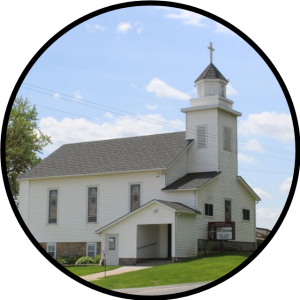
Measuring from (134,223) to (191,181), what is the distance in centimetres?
381

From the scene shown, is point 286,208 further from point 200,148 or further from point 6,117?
point 200,148

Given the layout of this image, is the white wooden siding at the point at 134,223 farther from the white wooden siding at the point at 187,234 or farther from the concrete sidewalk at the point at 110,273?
the concrete sidewalk at the point at 110,273

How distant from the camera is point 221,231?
29.3 meters

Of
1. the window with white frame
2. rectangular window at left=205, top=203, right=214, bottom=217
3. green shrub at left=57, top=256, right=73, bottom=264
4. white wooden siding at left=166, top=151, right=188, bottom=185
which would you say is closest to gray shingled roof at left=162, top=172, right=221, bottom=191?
white wooden siding at left=166, top=151, right=188, bottom=185

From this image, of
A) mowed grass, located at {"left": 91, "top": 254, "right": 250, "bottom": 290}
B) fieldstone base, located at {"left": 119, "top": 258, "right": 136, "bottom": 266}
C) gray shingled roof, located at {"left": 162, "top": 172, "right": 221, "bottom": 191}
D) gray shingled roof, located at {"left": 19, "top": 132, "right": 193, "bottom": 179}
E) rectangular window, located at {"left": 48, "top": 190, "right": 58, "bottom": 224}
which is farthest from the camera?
rectangular window, located at {"left": 48, "top": 190, "right": 58, "bottom": 224}

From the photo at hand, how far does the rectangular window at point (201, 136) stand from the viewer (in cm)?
3216

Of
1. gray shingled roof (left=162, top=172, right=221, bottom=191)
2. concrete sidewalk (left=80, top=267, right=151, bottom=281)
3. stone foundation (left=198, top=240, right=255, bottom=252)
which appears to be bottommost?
concrete sidewalk (left=80, top=267, right=151, bottom=281)

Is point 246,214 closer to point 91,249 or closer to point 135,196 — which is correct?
point 135,196

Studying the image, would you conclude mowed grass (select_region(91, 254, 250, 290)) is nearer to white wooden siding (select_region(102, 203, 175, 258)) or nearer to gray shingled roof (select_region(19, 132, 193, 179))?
white wooden siding (select_region(102, 203, 175, 258))

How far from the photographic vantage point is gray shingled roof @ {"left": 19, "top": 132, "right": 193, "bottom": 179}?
3195 cm

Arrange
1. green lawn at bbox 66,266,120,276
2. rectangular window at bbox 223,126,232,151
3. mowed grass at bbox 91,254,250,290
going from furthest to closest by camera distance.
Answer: rectangular window at bbox 223,126,232,151 → green lawn at bbox 66,266,120,276 → mowed grass at bbox 91,254,250,290

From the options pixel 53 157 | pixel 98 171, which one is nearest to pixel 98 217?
A: pixel 98 171

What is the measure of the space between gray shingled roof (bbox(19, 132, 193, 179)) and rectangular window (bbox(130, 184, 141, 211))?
3.19 feet

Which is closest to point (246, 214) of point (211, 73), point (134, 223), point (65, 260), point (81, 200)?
point (134, 223)
